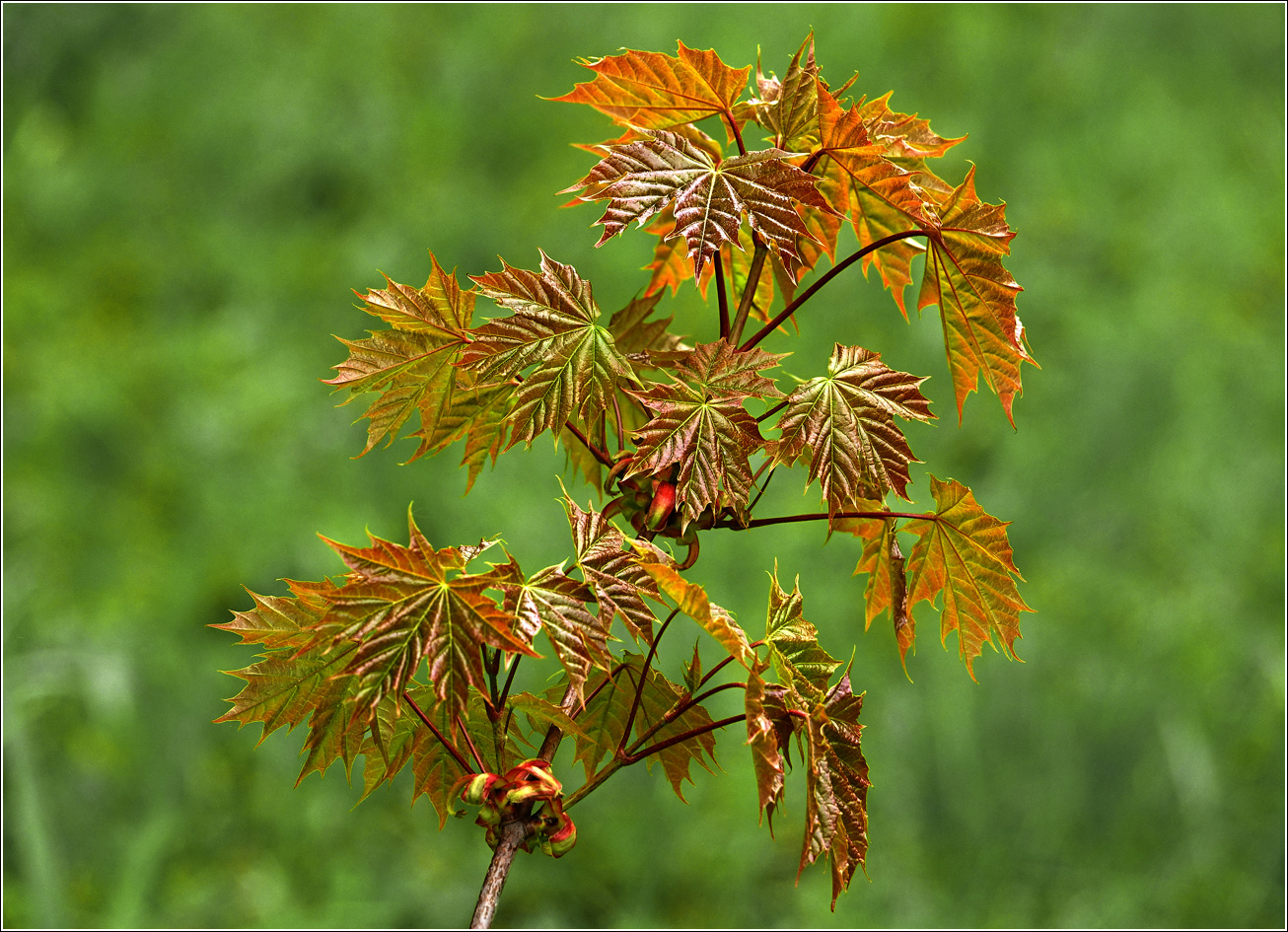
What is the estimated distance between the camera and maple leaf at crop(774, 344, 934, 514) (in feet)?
2.41

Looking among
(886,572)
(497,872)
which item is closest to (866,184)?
(886,572)

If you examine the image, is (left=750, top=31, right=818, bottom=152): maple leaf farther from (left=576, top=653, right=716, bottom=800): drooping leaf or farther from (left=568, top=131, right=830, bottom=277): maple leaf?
(left=576, top=653, right=716, bottom=800): drooping leaf

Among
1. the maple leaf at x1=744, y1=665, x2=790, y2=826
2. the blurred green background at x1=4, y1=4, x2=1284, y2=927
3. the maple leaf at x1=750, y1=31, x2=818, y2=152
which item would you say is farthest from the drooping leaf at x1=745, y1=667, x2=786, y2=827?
the blurred green background at x1=4, y1=4, x2=1284, y2=927

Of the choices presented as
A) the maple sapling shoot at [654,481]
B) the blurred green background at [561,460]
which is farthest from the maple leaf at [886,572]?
the blurred green background at [561,460]

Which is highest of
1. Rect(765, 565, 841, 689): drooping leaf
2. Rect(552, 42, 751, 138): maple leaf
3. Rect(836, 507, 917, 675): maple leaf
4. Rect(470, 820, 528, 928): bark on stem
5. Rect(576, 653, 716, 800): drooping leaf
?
Rect(552, 42, 751, 138): maple leaf

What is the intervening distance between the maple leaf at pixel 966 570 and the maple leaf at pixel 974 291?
0.08 meters

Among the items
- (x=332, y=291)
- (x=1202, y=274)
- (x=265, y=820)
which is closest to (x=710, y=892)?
(x=265, y=820)

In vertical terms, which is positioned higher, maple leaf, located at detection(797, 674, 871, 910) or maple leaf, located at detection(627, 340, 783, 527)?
maple leaf, located at detection(627, 340, 783, 527)

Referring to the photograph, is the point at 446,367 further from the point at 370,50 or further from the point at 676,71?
the point at 370,50

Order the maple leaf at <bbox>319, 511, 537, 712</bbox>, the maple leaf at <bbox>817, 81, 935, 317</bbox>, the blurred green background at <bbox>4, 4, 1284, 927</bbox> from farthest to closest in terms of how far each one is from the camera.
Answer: the blurred green background at <bbox>4, 4, 1284, 927</bbox> → the maple leaf at <bbox>817, 81, 935, 317</bbox> → the maple leaf at <bbox>319, 511, 537, 712</bbox>

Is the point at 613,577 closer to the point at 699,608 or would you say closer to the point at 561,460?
the point at 699,608

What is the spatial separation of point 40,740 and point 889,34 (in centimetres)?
424

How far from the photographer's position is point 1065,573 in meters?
3.36

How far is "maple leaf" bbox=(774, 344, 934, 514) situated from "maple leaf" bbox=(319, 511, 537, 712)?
0.70ft
